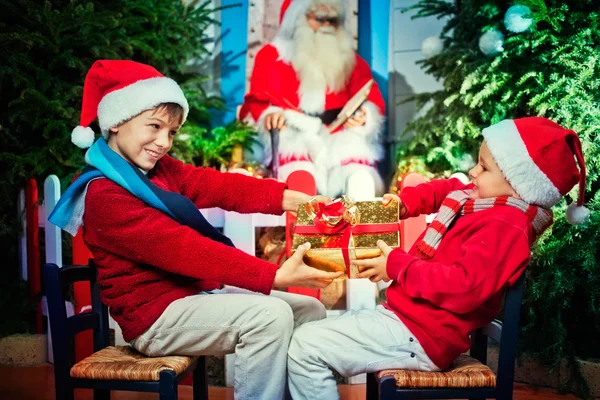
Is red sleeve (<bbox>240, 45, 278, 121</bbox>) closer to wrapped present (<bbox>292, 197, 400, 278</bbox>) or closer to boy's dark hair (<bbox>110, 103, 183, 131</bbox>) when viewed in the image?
boy's dark hair (<bbox>110, 103, 183, 131</bbox>)

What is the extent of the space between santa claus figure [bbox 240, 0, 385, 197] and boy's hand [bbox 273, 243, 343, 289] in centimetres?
232

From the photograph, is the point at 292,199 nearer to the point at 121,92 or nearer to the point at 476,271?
the point at 121,92

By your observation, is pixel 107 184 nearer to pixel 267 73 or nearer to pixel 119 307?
pixel 119 307

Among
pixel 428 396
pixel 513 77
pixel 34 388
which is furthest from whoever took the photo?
pixel 513 77

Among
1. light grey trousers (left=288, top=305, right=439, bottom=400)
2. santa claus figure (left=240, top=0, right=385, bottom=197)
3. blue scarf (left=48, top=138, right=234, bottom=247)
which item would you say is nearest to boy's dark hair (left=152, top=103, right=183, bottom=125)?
blue scarf (left=48, top=138, right=234, bottom=247)

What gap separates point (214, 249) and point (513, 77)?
7.04 ft

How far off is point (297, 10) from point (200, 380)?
2.90 meters

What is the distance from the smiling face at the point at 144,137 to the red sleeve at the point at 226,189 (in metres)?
0.20

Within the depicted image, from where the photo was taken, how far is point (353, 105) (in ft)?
13.8

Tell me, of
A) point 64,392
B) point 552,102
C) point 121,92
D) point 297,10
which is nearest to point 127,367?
point 64,392

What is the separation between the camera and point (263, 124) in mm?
4223

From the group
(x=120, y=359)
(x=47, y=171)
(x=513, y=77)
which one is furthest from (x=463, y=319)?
(x=47, y=171)

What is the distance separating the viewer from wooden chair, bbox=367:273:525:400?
1669 millimetres

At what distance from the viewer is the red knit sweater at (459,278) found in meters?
1.64
